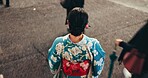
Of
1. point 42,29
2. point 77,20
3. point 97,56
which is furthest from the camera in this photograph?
point 42,29

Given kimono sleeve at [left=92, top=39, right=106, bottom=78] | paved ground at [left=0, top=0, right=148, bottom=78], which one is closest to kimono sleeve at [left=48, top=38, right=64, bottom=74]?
kimono sleeve at [left=92, top=39, right=106, bottom=78]

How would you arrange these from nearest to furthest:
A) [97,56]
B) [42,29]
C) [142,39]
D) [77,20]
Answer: [77,20], [142,39], [97,56], [42,29]

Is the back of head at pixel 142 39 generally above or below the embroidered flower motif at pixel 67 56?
above

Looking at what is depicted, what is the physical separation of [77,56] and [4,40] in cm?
383

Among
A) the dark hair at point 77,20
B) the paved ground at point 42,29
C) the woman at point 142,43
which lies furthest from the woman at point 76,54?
the paved ground at point 42,29

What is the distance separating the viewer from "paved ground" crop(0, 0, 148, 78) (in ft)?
17.2

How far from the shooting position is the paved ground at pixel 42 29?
206 inches

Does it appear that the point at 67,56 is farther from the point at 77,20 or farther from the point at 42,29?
the point at 42,29

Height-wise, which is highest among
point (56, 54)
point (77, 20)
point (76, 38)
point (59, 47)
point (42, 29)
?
point (77, 20)

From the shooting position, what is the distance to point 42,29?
7.07 meters

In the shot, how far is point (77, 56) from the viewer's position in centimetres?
300

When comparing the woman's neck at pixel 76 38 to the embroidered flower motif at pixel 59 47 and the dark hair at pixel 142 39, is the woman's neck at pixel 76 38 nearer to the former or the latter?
the embroidered flower motif at pixel 59 47

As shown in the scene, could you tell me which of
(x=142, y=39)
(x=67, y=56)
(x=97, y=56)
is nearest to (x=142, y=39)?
(x=142, y=39)

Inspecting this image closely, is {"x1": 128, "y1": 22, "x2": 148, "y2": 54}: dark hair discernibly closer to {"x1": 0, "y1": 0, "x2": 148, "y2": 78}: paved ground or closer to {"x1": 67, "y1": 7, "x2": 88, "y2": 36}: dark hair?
{"x1": 67, "y1": 7, "x2": 88, "y2": 36}: dark hair
